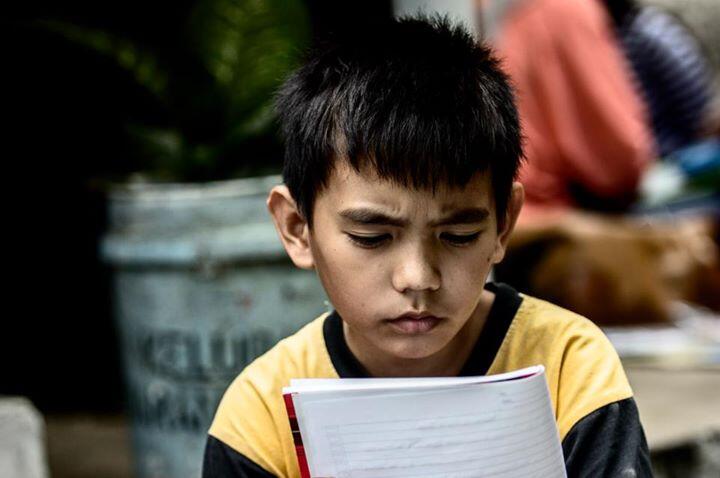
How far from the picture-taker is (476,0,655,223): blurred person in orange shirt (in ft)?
13.2

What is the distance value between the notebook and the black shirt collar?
248 millimetres

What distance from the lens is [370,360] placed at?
1.83 metres

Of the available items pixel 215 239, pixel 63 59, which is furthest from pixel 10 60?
pixel 215 239

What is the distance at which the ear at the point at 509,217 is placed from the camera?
1722 millimetres

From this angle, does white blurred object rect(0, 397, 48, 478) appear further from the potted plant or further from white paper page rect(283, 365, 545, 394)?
white paper page rect(283, 365, 545, 394)

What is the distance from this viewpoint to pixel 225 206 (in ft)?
10.4

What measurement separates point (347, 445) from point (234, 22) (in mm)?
2020

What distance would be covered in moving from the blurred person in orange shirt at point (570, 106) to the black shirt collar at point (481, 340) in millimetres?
2200

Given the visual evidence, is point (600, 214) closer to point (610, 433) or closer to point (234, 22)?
point (234, 22)

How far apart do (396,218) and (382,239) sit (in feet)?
0.14

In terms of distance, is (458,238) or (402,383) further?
(458,238)

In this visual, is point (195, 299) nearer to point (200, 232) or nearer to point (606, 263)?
point (200, 232)

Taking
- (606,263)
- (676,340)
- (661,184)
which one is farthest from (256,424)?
(661,184)

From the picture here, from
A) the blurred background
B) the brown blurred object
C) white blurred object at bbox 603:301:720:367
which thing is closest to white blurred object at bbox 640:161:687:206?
the blurred background
